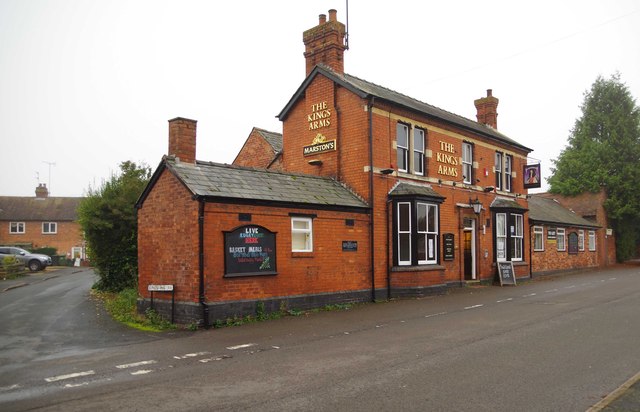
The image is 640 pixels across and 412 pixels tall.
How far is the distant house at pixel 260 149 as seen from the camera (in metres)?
25.9

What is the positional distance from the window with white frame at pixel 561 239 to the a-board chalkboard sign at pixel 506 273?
896cm

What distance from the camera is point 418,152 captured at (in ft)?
64.9

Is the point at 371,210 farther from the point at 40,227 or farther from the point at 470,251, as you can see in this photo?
the point at 40,227

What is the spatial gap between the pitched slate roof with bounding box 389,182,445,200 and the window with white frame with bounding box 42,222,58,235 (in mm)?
45621

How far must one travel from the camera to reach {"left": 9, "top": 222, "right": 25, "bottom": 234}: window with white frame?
52.3m

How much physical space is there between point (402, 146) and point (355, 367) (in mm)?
12456

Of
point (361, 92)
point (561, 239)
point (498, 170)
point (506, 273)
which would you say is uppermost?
point (361, 92)

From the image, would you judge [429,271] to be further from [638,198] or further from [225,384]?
[638,198]

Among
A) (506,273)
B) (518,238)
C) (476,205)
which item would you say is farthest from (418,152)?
(518,238)

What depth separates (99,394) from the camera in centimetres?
668

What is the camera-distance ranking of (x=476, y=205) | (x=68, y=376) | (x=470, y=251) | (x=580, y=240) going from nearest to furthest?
(x=68, y=376), (x=476, y=205), (x=470, y=251), (x=580, y=240)

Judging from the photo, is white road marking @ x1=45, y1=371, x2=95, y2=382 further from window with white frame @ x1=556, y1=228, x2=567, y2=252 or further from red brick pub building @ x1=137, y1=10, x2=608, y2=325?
window with white frame @ x1=556, y1=228, x2=567, y2=252

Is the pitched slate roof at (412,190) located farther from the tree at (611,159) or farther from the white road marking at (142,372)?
the tree at (611,159)

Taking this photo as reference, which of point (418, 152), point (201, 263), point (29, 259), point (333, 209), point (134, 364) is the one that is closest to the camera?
point (134, 364)
